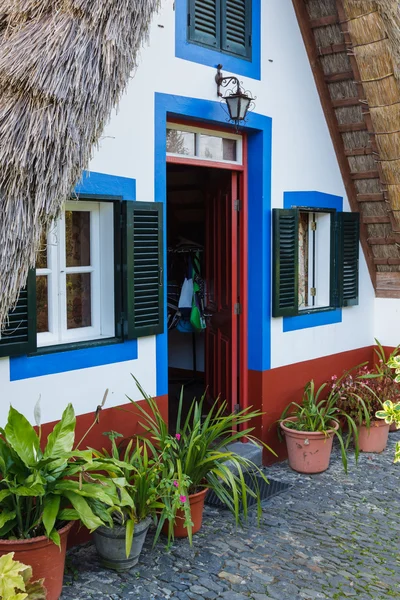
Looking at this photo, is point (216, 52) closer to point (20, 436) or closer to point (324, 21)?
point (324, 21)

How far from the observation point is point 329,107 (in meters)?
6.77

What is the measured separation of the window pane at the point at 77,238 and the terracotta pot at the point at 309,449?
237cm

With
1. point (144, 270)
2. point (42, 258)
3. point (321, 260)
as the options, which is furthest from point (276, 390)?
point (42, 258)

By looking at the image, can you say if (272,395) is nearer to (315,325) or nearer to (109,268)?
(315,325)

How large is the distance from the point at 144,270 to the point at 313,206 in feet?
7.81

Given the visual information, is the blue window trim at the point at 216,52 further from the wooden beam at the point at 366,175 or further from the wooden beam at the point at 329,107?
the wooden beam at the point at 366,175

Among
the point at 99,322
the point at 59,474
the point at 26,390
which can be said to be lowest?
the point at 59,474

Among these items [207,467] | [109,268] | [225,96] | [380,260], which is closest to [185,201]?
[380,260]

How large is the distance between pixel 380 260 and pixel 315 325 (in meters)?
1.36

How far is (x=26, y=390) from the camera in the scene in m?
4.18

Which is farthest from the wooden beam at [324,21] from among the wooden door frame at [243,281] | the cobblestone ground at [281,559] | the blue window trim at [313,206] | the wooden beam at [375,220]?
the cobblestone ground at [281,559]

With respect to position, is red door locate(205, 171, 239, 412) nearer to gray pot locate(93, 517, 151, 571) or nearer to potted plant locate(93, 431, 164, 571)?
potted plant locate(93, 431, 164, 571)

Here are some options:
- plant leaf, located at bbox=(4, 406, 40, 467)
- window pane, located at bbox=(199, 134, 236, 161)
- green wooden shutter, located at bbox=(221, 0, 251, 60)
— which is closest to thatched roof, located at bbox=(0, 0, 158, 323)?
plant leaf, located at bbox=(4, 406, 40, 467)

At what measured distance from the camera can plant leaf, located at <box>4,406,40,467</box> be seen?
11.6 feet
